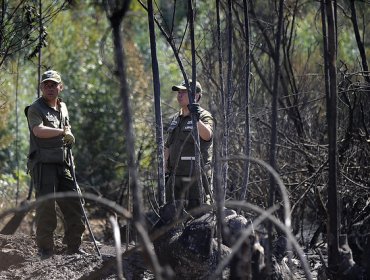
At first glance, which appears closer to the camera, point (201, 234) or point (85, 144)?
point (201, 234)

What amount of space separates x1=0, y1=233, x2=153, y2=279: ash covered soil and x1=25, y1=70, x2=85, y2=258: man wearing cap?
20 centimetres

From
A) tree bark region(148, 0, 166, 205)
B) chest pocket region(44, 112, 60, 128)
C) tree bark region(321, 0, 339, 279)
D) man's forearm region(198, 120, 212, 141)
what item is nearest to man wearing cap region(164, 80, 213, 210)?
man's forearm region(198, 120, 212, 141)

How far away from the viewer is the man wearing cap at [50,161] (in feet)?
27.2

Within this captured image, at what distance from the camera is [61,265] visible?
7.90 meters

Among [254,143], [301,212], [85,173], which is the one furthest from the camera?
[85,173]

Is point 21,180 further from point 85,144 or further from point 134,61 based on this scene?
point 134,61

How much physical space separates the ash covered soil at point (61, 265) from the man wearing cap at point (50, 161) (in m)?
0.20

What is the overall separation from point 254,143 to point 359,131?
6.49 ft

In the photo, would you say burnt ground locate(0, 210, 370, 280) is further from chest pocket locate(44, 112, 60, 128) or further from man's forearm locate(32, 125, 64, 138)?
chest pocket locate(44, 112, 60, 128)

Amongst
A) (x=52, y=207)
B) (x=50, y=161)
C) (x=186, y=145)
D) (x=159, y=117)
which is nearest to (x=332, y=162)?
(x=159, y=117)

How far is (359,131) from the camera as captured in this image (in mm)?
9625

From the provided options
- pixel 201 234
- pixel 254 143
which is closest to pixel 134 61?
pixel 254 143

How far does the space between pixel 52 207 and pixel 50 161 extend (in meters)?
0.43

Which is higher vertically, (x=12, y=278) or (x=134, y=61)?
(x=134, y=61)
